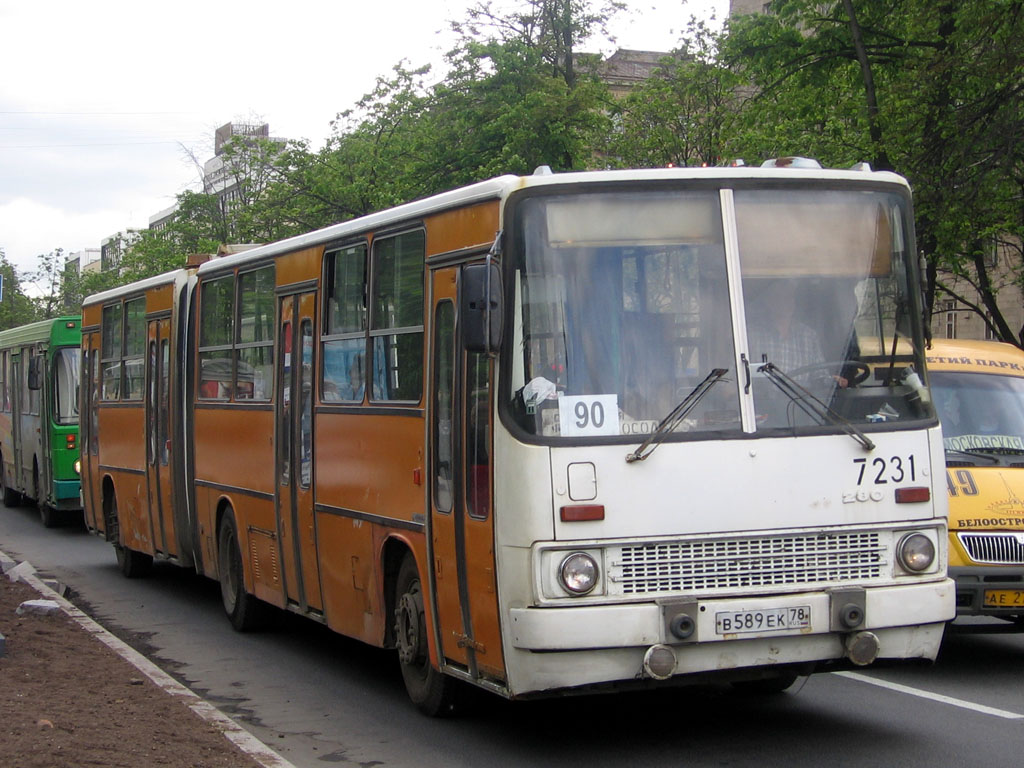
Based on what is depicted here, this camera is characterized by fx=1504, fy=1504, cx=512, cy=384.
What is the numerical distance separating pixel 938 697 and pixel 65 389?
57.8ft

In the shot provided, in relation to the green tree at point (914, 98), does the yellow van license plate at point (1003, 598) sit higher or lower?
lower

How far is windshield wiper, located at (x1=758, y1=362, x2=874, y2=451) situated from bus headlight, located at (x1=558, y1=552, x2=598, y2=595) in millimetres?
1307

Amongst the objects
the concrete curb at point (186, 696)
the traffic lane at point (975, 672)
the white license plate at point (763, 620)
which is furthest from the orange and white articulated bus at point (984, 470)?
the concrete curb at point (186, 696)

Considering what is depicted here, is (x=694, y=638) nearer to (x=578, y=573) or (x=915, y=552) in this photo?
(x=578, y=573)

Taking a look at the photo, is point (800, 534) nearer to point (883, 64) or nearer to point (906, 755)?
point (906, 755)

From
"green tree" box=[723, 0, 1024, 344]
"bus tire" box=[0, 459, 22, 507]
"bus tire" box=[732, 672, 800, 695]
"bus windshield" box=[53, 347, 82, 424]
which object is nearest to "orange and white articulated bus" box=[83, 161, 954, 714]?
"bus tire" box=[732, 672, 800, 695]

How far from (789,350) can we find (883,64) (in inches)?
827

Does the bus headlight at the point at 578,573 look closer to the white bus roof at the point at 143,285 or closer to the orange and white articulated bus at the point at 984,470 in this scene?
the orange and white articulated bus at the point at 984,470

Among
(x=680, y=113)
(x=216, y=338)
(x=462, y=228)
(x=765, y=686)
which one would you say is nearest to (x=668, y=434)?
(x=462, y=228)

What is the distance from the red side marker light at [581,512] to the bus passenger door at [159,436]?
27.7 feet

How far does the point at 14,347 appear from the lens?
2667 centimetres

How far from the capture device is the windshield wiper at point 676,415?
23.3ft

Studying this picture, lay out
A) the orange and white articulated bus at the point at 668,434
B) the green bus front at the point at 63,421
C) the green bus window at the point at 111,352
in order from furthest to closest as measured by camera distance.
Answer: the green bus front at the point at 63,421, the green bus window at the point at 111,352, the orange and white articulated bus at the point at 668,434

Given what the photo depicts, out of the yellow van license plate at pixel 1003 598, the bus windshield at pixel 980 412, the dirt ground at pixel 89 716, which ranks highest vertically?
the bus windshield at pixel 980 412
